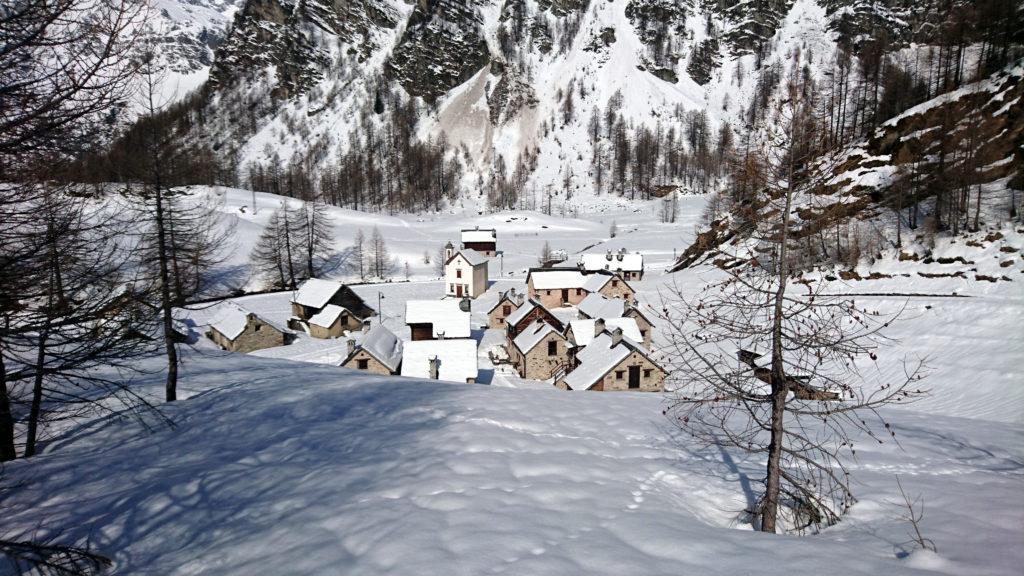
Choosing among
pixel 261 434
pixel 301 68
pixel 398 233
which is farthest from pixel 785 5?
pixel 261 434

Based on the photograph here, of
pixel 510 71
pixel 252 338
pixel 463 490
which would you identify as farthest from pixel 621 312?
pixel 510 71

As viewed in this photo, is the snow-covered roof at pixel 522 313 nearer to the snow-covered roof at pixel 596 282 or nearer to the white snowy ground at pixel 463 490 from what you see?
the snow-covered roof at pixel 596 282

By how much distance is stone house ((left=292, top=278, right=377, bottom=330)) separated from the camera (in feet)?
133

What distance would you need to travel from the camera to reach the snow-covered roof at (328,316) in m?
39.1

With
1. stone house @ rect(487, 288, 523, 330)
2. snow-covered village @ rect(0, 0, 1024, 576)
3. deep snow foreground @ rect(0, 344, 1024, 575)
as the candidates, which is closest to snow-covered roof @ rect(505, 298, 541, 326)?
snow-covered village @ rect(0, 0, 1024, 576)

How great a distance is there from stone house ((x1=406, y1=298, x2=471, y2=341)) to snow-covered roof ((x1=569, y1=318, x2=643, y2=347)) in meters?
8.77

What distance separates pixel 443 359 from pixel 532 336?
22.5 feet

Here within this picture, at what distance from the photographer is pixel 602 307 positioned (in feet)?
119

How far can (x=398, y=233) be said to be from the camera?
3290 inches

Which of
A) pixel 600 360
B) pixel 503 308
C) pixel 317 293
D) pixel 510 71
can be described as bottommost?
pixel 600 360

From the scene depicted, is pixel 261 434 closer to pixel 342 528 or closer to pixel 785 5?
pixel 342 528

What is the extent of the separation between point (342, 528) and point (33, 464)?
23.3 feet

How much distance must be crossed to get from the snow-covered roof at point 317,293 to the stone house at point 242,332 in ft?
16.4

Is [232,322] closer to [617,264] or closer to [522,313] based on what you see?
[522,313]
